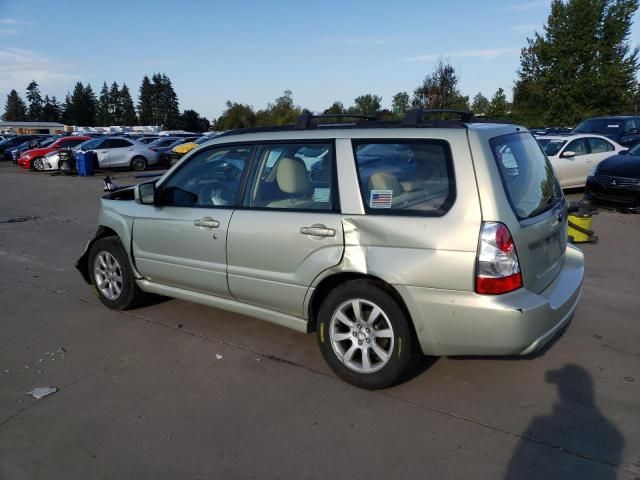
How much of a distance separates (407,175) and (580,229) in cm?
499

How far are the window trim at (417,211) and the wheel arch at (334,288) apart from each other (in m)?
0.42

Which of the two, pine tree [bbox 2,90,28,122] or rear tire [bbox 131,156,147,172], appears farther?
pine tree [bbox 2,90,28,122]

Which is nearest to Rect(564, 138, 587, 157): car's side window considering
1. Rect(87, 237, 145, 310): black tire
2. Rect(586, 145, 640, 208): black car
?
Rect(586, 145, 640, 208): black car

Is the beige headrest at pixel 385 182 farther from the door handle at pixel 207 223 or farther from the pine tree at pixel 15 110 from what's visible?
the pine tree at pixel 15 110

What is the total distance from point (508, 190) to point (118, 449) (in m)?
2.66

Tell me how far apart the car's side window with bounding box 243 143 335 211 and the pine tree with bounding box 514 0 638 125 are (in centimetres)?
3847

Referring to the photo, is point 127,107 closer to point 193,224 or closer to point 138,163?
point 138,163

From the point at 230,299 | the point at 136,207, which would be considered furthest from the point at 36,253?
the point at 230,299

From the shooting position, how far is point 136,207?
467 cm

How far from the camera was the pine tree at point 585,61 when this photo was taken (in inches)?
1427

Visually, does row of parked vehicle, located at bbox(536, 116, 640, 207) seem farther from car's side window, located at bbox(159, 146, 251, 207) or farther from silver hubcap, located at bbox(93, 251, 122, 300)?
silver hubcap, located at bbox(93, 251, 122, 300)

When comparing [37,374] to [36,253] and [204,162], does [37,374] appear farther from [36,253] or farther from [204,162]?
[36,253]

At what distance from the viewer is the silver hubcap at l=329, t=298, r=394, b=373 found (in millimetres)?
3297

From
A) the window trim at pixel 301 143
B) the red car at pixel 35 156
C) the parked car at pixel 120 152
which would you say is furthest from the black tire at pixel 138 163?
the window trim at pixel 301 143
